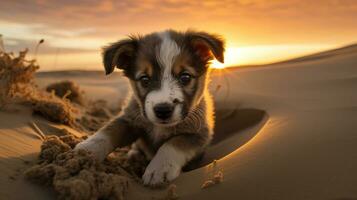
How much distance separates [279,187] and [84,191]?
1.23 meters

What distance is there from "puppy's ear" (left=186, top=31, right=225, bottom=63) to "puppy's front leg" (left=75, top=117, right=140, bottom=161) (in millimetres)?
1099

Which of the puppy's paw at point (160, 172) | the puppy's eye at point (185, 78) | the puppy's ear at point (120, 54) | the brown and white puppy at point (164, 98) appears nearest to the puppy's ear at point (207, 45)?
the brown and white puppy at point (164, 98)

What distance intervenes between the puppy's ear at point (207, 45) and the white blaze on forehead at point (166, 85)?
0.24 meters

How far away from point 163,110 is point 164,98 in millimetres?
114

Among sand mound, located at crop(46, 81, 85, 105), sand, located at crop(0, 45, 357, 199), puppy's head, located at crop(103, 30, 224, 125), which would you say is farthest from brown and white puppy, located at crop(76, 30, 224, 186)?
sand mound, located at crop(46, 81, 85, 105)

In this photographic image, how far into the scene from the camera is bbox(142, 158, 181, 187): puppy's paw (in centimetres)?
322

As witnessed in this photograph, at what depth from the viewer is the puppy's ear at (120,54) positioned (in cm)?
414

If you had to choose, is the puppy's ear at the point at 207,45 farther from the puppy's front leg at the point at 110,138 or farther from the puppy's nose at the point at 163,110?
the puppy's front leg at the point at 110,138

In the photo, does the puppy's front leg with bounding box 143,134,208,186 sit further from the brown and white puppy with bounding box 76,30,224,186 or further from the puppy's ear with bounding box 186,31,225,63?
the puppy's ear with bounding box 186,31,225,63

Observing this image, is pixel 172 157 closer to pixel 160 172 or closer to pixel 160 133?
pixel 160 172

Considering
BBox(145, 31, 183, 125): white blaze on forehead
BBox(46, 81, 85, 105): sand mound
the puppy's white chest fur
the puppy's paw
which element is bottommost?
the puppy's paw

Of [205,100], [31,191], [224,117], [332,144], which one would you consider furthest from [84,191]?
[224,117]

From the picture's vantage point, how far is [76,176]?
9.34 feet

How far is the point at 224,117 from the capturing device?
6590 mm
